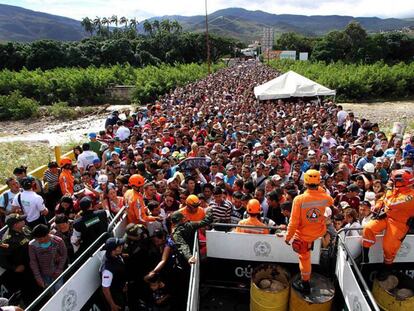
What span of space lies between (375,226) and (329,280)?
→ 3.19 feet

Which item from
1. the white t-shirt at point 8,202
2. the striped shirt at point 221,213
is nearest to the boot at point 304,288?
the striped shirt at point 221,213

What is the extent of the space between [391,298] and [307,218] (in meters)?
1.47

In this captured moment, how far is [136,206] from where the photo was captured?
18.3ft

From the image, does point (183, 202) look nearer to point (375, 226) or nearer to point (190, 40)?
point (375, 226)

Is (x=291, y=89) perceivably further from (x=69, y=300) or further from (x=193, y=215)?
(x=69, y=300)

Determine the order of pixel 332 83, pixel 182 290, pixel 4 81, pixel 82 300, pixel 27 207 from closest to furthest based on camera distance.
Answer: pixel 82 300 < pixel 182 290 < pixel 27 207 < pixel 332 83 < pixel 4 81

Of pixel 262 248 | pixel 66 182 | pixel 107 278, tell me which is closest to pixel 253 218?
pixel 262 248

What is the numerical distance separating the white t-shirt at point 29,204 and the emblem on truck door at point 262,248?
141 inches

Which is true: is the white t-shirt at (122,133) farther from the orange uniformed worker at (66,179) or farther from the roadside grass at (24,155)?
the orange uniformed worker at (66,179)

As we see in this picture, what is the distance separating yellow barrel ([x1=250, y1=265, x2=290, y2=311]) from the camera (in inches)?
187

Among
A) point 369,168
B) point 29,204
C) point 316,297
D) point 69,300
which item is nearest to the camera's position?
point 69,300

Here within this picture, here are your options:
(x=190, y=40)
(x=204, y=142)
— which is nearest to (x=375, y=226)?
(x=204, y=142)

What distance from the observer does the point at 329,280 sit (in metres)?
4.94

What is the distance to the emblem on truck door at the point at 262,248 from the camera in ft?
17.1
